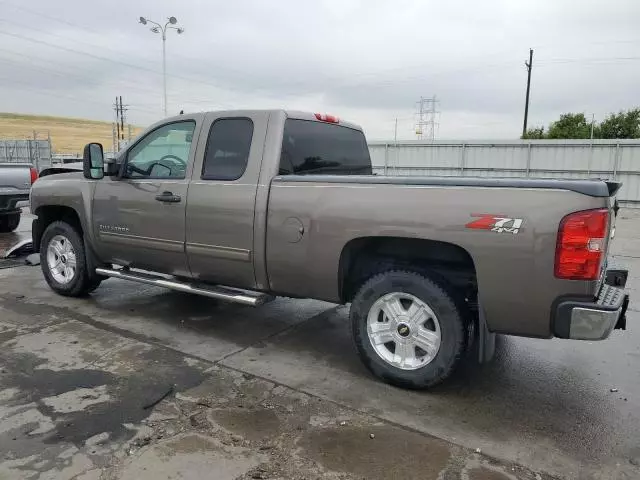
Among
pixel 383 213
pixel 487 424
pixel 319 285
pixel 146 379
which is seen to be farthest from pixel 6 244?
pixel 487 424

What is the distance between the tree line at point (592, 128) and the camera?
34.2m

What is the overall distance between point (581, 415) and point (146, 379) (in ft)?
9.49

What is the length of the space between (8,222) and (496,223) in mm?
10520

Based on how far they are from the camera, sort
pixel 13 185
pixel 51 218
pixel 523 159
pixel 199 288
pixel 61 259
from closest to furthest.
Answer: pixel 199 288
pixel 61 259
pixel 51 218
pixel 13 185
pixel 523 159

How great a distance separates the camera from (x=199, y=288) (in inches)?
180

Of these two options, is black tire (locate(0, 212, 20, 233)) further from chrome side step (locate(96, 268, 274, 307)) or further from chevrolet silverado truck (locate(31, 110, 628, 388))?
chrome side step (locate(96, 268, 274, 307))

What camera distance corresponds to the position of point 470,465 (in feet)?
9.18

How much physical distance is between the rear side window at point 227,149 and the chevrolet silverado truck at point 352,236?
1cm

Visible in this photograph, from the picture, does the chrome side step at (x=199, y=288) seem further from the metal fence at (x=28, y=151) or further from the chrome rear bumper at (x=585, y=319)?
the metal fence at (x=28, y=151)

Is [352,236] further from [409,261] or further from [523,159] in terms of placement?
[523,159]

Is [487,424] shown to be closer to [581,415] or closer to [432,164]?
[581,415]

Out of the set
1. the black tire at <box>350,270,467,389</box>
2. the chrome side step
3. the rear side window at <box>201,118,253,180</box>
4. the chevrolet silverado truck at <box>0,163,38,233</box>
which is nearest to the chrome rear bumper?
the black tire at <box>350,270,467,389</box>

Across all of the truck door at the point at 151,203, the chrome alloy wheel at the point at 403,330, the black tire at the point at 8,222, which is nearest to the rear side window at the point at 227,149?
the truck door at the point at 151,203

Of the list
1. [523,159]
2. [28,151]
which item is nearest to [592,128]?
[523,159]
